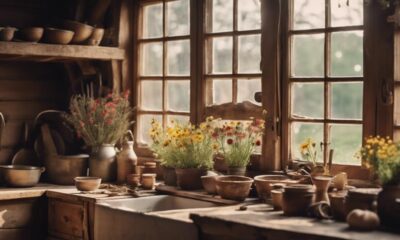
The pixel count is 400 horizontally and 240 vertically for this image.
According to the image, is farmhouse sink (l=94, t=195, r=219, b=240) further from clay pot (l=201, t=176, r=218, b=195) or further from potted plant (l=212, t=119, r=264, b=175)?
potted plant (l=212, t=119, r=264, b=175)

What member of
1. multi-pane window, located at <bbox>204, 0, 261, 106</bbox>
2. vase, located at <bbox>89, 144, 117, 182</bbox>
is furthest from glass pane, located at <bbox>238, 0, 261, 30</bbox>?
vase, located at <bbox>89, 144, 117, 182</bbox>

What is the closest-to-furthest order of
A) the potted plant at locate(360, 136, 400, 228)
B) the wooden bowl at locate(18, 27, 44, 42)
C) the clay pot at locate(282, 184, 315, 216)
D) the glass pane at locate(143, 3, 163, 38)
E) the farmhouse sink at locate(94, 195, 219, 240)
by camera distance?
1. the potted plant at locate(360, 136, 400, 228)
2. the clay pot at locate(282, 184, 315, 216)
3. the farmhouse sink at locate(94, 195, 219, 240)
4. the wooden bowl at locate(18, 27, 44, 42)
5. the glass pane at locate(143, 3, 163, 38)

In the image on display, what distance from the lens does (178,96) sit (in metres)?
5.04

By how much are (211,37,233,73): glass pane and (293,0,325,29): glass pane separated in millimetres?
560

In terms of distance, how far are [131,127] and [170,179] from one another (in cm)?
95

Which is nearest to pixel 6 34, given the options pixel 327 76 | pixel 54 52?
pixel 54 52

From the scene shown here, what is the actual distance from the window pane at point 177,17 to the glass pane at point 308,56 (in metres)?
0.98

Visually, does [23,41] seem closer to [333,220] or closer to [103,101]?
[103,101]

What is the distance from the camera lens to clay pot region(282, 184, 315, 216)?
11.3ft

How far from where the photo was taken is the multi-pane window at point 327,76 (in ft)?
13.2

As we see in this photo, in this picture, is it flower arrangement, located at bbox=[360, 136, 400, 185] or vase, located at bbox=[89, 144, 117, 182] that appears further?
vase, located at bbox=[89, 144, 117, 182]

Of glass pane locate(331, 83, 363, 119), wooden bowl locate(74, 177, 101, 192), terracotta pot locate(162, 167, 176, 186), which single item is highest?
glass pane locate(331, 83, 363, 119)

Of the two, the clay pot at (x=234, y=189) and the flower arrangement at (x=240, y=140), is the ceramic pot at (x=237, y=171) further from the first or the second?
the clay pot at (x=234, y=189)

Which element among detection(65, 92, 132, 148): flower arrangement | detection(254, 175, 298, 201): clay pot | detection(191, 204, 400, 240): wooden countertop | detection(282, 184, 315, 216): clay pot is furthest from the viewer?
detection(65, 92, 132, 148): flower arrangement
